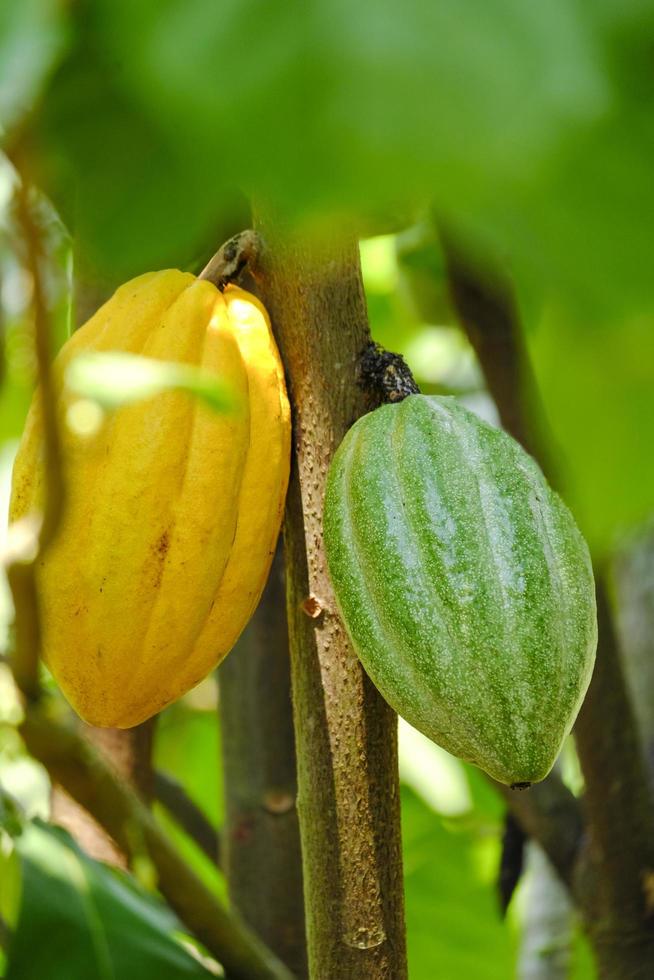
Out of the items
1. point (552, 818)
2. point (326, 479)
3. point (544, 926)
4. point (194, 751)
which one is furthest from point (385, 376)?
point (194, 751)

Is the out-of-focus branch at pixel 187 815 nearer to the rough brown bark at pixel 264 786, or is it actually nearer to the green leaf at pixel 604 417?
the rough brown bark at pixel 264 786

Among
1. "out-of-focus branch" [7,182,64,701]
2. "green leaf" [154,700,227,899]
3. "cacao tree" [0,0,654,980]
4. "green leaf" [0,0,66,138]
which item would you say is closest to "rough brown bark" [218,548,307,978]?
"cacao tree" [0,0,654,980]

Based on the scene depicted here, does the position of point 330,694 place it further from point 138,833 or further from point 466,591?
point 138,833

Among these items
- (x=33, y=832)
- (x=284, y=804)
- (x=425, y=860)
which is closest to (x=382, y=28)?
(x=33, y=832)

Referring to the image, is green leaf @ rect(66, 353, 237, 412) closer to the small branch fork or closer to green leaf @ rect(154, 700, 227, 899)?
the small branch fork

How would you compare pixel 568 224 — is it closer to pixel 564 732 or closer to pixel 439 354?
pixel 564 732

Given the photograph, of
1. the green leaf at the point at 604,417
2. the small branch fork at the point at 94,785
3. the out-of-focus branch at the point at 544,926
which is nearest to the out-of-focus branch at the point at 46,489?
the small branch fork at the point at 94,785
